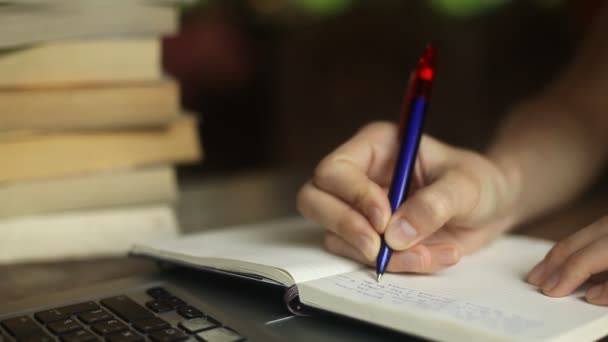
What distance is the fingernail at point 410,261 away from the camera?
542 mm

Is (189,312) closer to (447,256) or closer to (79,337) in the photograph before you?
(79,337)

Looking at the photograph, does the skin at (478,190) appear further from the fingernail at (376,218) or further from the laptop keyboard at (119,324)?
the laptop keyboard at (119,324)

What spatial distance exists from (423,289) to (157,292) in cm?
20

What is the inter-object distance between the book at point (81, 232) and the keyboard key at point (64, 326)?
264 millimetres

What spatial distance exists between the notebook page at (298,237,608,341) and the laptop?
19mm

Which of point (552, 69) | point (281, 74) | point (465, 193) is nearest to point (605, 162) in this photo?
point (465, 193)

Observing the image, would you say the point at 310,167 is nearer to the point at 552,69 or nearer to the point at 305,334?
the point at 552,69

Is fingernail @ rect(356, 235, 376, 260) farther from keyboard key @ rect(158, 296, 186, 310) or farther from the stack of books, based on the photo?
the stack of books

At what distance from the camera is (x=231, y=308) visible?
525mm

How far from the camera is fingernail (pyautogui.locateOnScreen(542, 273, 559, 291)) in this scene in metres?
0.51

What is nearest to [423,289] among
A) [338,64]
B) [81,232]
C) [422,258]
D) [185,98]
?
[422,258]

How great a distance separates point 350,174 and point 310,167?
24.1 inches

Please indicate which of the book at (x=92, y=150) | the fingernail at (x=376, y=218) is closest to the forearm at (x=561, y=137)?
the fingernail at (x=376, y=218)

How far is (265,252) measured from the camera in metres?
0.59
